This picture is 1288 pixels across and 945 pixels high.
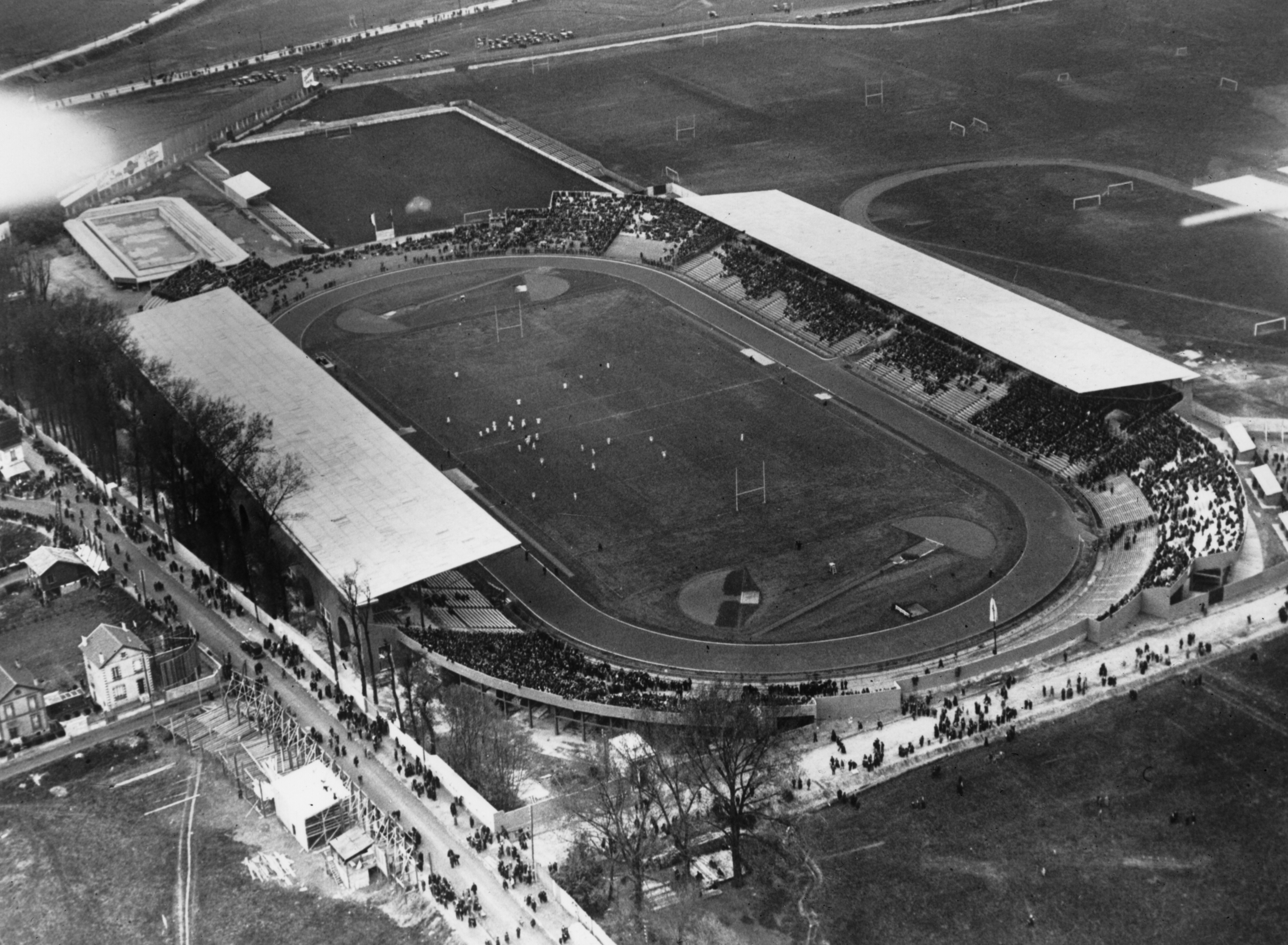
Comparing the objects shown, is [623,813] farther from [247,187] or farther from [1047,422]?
[247,187]

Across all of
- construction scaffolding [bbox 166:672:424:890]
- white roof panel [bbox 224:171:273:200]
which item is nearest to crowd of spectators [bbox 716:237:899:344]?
white roof panel [bbox 224:171:273:200]

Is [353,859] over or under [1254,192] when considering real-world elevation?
over

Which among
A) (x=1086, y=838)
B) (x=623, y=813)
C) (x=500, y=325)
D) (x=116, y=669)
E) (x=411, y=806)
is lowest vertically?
(x=1086, y=838)

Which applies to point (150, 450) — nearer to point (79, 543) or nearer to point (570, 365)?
point (79, 543)

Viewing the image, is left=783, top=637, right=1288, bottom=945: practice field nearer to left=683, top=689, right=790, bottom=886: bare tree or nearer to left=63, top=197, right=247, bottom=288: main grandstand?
left=683, top=689, right=790, bottom=886: bare tree

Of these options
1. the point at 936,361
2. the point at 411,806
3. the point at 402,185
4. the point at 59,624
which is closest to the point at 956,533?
the point at 936,361

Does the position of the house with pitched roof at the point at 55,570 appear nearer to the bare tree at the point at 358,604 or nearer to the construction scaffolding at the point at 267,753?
the construction scaffolding at the point at 267,753

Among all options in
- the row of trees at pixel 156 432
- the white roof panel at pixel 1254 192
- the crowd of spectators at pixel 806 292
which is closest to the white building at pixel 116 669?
the row of trees at pixel 156 432
